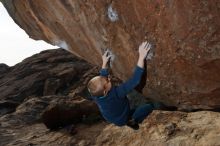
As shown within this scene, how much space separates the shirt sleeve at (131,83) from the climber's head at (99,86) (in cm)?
20

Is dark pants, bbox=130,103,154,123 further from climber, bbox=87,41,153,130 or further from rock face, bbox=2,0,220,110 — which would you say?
rock face, bbox=2,0,220,110

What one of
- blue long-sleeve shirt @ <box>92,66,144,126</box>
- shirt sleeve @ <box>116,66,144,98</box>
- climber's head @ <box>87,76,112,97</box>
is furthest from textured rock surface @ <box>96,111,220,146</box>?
climber's head @ <box>87,76,112,97</box>

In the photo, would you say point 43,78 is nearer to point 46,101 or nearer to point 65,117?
point 46,101

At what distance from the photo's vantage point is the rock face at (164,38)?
5.06 m

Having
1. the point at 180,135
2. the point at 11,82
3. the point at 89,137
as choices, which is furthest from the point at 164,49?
the point at 11,82

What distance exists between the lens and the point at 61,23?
7852 millimetres

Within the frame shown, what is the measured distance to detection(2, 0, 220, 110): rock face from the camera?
5.06 m

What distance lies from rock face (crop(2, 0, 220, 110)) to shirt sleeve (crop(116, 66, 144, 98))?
188 millimetres

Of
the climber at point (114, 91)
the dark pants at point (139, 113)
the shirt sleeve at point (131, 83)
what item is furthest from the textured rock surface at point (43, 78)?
the shirt sleeve at point (131, 83)

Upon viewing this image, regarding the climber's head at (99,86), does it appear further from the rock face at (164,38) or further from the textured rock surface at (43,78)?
the textured rock surface at (43,78)

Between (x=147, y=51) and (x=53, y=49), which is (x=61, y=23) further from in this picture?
(x=53, y=49)

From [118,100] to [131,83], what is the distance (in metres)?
0.40

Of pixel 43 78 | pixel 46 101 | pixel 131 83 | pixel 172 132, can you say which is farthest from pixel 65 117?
pixel 131 83

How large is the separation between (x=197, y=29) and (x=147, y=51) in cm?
97
